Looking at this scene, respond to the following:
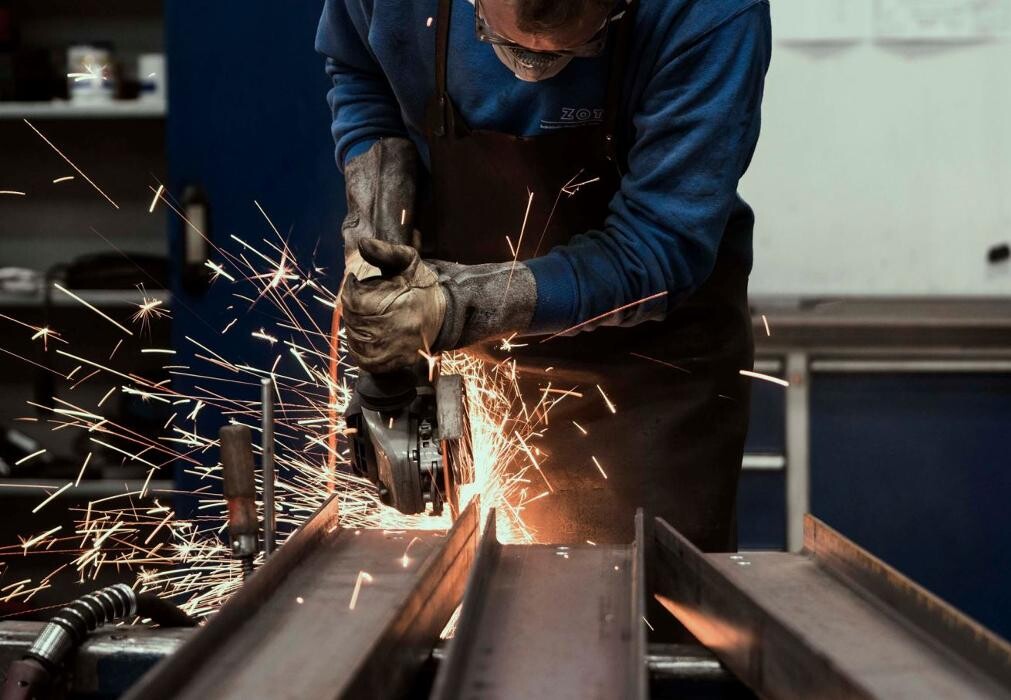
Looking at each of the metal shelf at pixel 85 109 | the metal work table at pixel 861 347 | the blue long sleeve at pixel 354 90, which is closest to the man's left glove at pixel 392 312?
the blue long sleeve at pixel 354 90

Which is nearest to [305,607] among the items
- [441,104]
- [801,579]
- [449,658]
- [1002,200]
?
[449,658]

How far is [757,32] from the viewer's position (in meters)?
1.50

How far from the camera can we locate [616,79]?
159 cm

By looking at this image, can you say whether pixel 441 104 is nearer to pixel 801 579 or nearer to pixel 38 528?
pixel 801 579

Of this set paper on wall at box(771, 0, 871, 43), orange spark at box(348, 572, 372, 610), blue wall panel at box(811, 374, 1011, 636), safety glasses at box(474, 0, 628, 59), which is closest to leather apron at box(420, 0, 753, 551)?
safety glasses at box(474, 0, 628, 59)

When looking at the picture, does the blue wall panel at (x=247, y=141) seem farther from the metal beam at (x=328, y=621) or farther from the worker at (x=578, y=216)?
the metal beam at (x=328, y=621)

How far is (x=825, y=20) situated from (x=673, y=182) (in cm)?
152

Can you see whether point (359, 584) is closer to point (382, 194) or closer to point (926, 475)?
point (382, 194)

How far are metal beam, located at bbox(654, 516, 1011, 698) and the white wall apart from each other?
1690 mm

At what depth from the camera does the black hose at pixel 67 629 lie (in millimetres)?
1112

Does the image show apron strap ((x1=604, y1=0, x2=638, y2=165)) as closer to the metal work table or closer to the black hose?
the black hose

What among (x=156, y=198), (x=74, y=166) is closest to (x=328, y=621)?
(x=156, y=198)

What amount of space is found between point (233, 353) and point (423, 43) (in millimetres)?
1556

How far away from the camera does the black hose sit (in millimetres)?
1112
